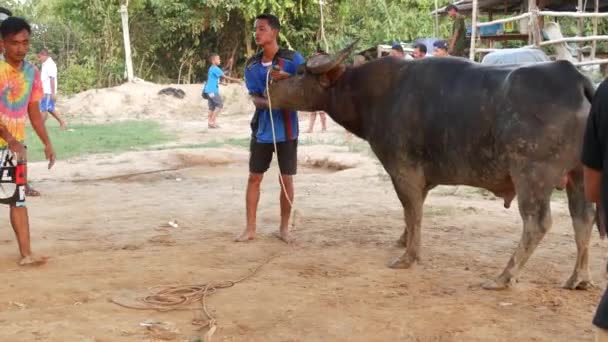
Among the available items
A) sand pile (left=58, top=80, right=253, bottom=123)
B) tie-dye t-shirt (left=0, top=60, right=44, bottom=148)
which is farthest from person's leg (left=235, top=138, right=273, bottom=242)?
sand pile (left=58, top=80, right=253, bottom=123)

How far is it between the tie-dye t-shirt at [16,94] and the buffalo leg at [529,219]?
385 centimetres

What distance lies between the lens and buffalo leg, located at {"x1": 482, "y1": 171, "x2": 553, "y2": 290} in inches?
200

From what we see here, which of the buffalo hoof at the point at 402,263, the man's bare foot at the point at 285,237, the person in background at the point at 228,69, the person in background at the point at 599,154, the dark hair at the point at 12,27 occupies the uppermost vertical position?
the dark hair at the point at 12,27

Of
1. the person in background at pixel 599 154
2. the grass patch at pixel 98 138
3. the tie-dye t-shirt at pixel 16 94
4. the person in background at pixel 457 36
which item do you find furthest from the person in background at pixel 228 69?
the person in background at pixel 599 154

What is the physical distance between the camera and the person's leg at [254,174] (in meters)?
6.79

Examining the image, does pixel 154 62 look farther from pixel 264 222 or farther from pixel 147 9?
pixel 264 222

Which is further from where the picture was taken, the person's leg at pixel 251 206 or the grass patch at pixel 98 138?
the grass patch at pixel 98 138

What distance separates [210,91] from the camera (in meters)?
18.7

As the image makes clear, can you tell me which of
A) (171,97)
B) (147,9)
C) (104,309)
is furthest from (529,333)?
(147,9)

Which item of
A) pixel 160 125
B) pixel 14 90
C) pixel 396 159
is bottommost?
pixel 160 125

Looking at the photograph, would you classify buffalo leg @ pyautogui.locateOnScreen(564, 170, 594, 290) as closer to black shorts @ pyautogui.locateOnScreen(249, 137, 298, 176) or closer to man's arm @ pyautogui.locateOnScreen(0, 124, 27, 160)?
black shorts @ pyautogui.locateOnScreen(249, 137, 298, 176)

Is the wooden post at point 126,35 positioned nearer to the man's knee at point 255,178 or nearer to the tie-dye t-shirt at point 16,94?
the man's knee at point 255,178

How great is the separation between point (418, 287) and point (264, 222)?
286 centimetres

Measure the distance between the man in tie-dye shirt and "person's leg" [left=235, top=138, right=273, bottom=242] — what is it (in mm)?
1851
